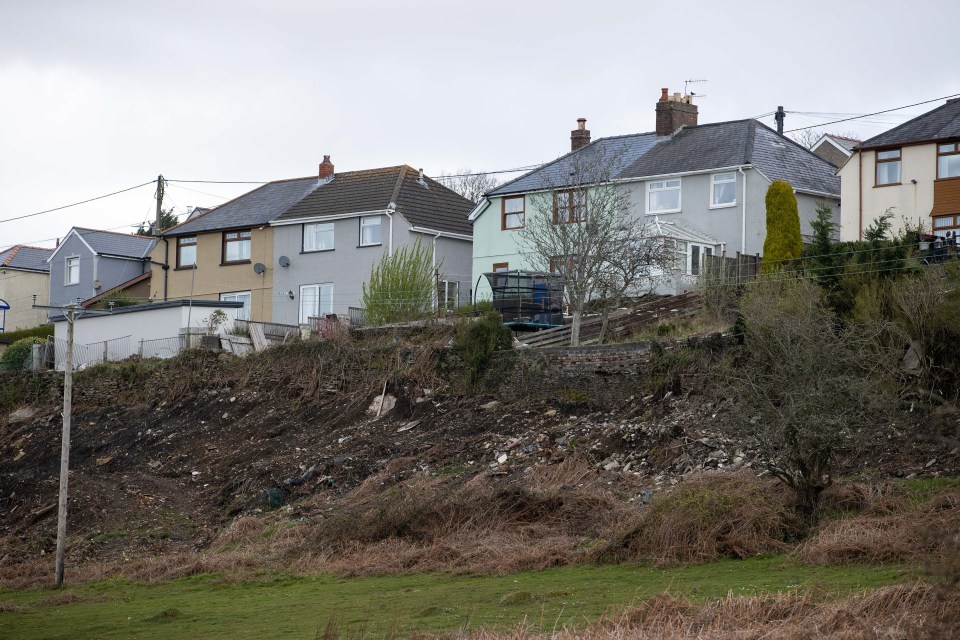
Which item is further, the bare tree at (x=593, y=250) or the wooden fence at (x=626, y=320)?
the bare tree at (x=593, y=250)

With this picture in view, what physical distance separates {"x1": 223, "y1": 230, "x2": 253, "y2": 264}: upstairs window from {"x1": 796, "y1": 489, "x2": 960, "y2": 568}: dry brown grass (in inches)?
1350

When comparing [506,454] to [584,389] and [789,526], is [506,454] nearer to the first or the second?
[584,389]

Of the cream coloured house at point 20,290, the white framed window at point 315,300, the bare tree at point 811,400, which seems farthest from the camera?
the cream coloured house at point 20,290

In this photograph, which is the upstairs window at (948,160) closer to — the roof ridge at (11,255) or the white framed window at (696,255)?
the white framed window at (696,255)

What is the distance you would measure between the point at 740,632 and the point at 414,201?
116 ft

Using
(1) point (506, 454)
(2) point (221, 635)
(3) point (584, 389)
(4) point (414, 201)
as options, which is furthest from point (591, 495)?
(4) point (414, 201)

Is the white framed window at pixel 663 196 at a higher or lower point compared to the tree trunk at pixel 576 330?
higher

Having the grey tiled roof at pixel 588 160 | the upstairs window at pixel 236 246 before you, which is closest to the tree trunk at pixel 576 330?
the grey tiled roof at pixel 588 160

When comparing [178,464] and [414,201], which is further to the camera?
[414,201]

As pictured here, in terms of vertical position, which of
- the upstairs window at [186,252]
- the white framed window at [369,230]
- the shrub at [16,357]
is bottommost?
the shrub at [16,357]

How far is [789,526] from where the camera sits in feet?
57.5

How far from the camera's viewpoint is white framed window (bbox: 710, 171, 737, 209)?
39.2 metres

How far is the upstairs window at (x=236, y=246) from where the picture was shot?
1880 inches

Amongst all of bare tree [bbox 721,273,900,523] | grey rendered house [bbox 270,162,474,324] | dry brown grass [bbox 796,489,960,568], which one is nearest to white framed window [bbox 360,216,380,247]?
grey rendered house [bbox 270,162,474,324]
